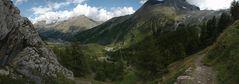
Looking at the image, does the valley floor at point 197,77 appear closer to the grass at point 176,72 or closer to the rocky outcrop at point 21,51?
the grass at point 176,72

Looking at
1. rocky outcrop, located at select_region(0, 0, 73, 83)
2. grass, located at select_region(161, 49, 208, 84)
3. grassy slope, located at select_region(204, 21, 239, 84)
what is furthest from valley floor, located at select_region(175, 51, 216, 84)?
rocky outcrop, located at select_region(0, 0, 73, 83)

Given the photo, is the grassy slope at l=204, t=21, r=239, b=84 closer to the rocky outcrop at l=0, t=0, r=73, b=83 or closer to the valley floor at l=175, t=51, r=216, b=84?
the valley floor at l=175, t=51, r=216, b=84

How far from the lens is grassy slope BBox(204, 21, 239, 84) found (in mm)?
41213

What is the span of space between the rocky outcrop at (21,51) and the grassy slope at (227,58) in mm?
19450

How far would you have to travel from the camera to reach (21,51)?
33.9 metres

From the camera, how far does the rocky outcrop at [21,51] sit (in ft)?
101

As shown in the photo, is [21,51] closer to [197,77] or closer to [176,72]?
[197,77]

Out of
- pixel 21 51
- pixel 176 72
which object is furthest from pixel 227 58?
pixel 21 51

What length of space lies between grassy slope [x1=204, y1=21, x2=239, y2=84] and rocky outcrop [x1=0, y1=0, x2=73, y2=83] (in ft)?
63.8

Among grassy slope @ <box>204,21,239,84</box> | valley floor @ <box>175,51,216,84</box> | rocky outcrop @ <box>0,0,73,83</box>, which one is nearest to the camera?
rocky outcrop @ <box>0,0,73,83</box>

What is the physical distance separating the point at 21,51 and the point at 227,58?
3039 cm

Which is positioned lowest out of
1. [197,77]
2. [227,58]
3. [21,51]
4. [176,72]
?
[176,72]

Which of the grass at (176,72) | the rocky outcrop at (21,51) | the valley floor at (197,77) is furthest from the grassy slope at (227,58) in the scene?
the rocky outcrop at (21,51)

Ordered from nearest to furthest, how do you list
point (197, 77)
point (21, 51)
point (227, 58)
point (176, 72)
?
1. point (21, 51)
2. point (197, 77)
3. point (227, 58)
4. point (176, 72)
